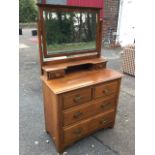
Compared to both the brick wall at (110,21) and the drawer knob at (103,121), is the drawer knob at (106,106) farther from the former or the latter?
the brick wall at (110,21)

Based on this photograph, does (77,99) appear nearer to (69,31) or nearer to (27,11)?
(69,31)

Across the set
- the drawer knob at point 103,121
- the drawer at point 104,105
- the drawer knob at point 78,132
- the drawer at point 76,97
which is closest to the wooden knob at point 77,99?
the drawer at point 76,97

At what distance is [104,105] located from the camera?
6.06 ft

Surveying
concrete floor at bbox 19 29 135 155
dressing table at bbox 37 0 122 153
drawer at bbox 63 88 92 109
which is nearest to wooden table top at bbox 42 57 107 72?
dressing table at bbox 37 0 122 153

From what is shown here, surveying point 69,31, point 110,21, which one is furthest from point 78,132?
point 110,21

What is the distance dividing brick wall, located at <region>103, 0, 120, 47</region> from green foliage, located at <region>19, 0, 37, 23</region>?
6275 millimetres

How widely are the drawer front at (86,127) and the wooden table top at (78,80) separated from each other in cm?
44

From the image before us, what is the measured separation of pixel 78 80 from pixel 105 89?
1.04 feet

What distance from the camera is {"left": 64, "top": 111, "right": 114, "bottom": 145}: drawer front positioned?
5.57ft

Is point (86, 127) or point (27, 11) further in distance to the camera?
point (27, 11)

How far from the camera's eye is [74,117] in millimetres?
1642

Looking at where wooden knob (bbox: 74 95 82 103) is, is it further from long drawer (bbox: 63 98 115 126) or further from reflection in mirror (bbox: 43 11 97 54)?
reflection in mirror (bbox: 43 11 97 54)

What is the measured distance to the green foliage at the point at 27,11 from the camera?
10.8 m
